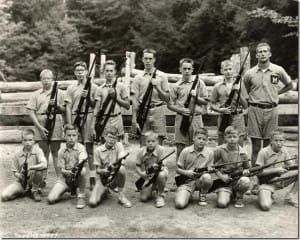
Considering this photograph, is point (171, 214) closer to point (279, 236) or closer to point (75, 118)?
point (279, 236)

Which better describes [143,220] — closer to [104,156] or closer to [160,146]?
[104,156]

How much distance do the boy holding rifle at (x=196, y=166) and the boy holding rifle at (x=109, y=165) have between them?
2.51 feet

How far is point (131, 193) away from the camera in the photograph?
668 cm

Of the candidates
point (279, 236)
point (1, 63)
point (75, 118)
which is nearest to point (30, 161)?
point (75, 118)

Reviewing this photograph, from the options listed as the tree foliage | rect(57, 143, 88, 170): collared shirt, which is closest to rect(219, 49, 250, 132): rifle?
rect(57, 143, 88, 170): collared shirt

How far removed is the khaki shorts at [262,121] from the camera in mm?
6535

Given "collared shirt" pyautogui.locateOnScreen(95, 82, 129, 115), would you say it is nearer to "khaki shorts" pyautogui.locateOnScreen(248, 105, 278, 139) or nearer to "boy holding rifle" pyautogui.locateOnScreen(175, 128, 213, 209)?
"boy holding rifle" pyautogui.locateOnScreen(175, 128, 213, 209)

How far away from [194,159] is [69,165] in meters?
1.74

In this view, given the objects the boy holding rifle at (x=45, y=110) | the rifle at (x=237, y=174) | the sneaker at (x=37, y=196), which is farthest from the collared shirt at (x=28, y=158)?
the rifle at (x=237, y=174)

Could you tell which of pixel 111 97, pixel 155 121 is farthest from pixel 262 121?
pixel 111 97

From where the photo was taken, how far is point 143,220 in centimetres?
542

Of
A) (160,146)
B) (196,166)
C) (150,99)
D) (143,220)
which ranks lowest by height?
(143,220)

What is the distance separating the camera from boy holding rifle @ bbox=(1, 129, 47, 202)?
6152 millimetres

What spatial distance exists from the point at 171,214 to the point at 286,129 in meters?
7.26
